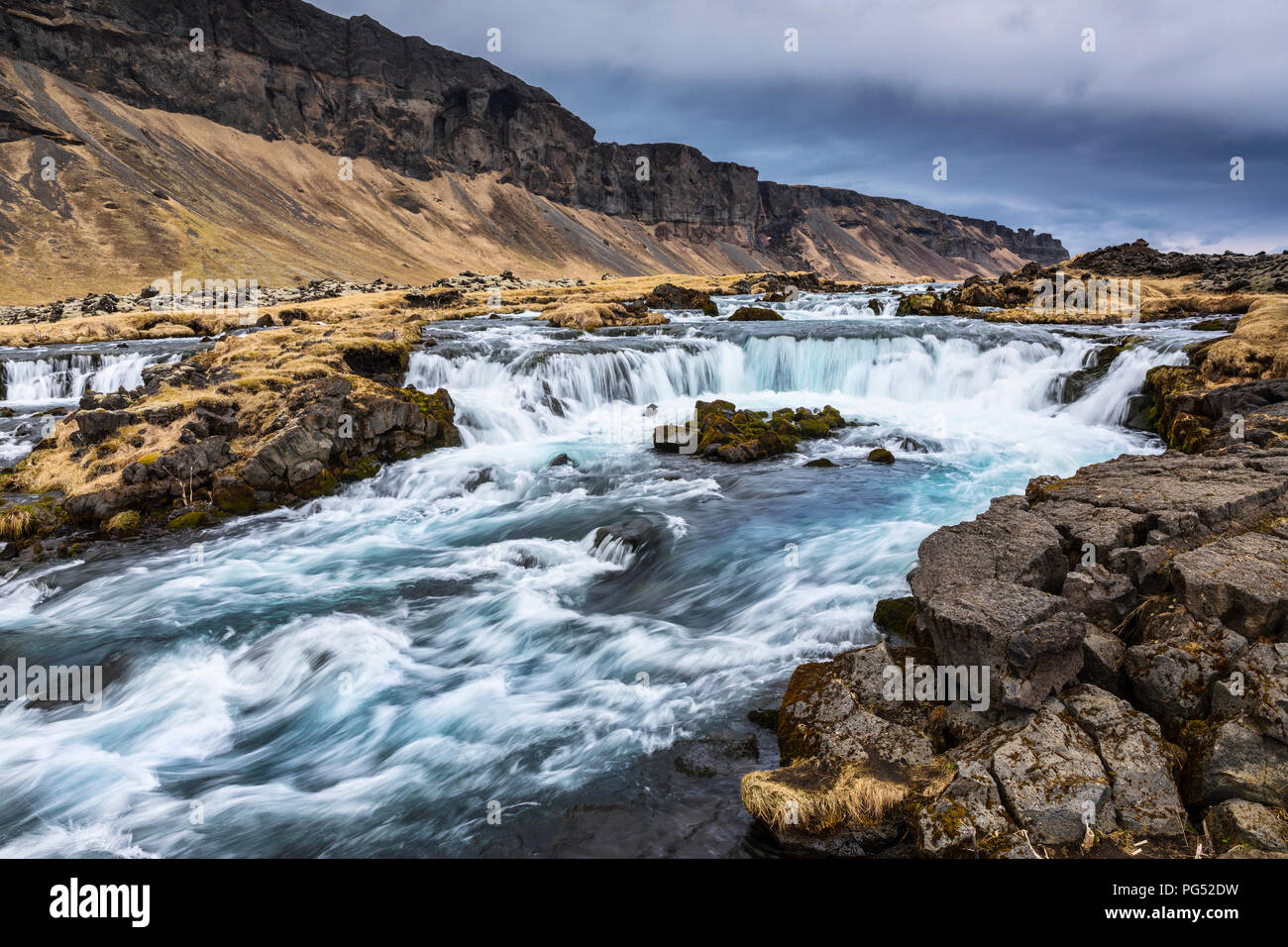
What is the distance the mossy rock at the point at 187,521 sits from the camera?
14602mm

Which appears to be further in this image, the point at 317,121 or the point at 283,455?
the point at 317,121

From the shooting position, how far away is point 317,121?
443 ft

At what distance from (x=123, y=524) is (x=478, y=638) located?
932 centimetres

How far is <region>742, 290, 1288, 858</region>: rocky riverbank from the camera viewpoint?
4945mm

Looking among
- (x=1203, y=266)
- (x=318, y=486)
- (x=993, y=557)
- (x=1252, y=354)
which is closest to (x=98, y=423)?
(x=318, y=486)

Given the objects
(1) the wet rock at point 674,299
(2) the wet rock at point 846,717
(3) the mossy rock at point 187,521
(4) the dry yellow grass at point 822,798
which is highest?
(1) the wet rock at point 674,299

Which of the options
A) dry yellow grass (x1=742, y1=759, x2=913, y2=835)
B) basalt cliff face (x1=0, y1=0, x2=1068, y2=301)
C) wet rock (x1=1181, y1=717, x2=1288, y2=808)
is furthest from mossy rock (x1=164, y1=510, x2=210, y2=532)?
basalt cliff face (x1=0, y1=0, x2=1068, y2=301)

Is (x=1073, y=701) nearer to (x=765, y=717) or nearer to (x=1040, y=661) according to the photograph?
(x=1040, y=661)

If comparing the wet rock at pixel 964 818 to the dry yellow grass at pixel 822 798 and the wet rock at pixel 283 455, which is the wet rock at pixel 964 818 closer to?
the dry yellow grass at pixel 822 798

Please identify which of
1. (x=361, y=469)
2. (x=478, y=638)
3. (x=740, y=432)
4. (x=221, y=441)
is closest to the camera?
(x=478, y=638)

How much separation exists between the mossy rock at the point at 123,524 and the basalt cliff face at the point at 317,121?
77.5 m

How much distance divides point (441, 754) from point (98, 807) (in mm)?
3541

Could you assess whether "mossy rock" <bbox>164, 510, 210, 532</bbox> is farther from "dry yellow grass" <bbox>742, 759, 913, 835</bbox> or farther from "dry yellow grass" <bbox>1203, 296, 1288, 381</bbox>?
"dry yellow grass" <bbox>1203, 296, 1288, 381</bbox>

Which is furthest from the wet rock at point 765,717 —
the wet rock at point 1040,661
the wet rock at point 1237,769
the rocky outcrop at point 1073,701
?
the wet rock at point 1237,769
